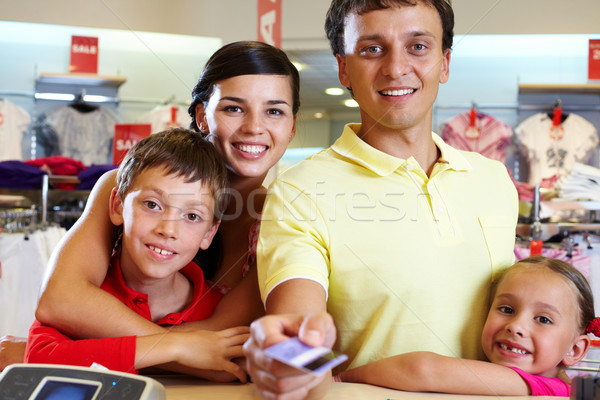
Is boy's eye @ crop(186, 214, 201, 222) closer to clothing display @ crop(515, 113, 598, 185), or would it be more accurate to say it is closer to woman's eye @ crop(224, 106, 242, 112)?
woman's eye @ crop(224, 106, 242, 112)

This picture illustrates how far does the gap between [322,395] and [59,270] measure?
624 mm

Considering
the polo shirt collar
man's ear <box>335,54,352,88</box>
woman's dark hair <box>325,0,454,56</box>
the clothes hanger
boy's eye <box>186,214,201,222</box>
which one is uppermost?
the clothes hanger

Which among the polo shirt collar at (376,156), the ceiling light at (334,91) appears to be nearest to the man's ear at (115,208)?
the polo shirt collar at (376,156)

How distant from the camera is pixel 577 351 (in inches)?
48.9

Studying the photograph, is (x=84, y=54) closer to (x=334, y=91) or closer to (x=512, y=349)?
(x=334, y=91)

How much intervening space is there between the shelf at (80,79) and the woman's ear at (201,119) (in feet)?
12.6

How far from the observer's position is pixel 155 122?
5.06 meters

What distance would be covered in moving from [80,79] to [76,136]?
519mm

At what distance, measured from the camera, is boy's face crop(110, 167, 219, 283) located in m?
1.28

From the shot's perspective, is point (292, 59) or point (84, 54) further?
point (292, 59)

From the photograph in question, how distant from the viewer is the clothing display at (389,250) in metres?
1.26

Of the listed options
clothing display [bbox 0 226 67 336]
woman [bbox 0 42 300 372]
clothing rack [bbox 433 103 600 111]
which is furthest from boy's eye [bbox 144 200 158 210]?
clothing rack [bbox 433 103 600 111]

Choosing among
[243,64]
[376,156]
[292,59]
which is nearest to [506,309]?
[376,156]

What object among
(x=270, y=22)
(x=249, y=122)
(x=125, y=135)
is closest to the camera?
(x=249, y=122)
